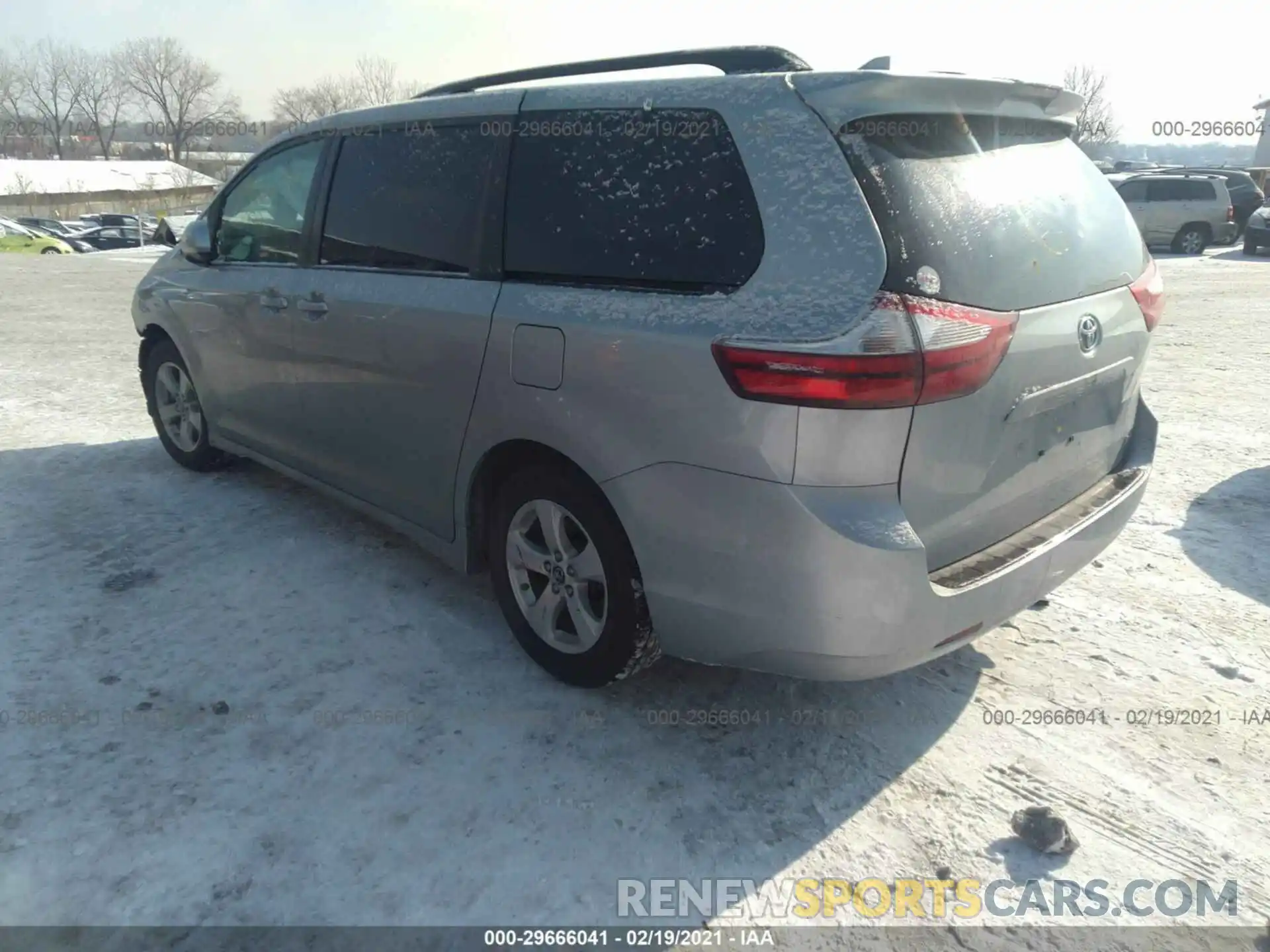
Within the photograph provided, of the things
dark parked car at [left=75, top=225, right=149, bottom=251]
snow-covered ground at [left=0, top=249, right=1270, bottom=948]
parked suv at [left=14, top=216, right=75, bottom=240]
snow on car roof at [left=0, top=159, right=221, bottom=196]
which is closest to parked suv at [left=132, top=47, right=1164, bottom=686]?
snow-covered ground at [left=0, top=249, right=1270, bottom=948]

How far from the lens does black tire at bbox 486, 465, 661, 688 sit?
8.89 ft

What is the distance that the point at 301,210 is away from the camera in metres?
3.94

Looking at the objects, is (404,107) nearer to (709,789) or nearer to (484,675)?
(484,675)

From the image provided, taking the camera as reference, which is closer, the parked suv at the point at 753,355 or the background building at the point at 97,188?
the parked suv at the point at 753,355

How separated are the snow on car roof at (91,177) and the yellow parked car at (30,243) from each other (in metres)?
30.0

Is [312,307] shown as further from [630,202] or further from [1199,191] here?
[1199,191]

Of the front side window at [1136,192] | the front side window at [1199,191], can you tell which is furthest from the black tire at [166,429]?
the front side window at [1199,191]

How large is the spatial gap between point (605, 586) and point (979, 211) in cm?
148

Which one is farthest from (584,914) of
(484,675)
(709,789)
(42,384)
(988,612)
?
(42,384)

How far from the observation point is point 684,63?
2832mm

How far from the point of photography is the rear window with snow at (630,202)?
2.43 m

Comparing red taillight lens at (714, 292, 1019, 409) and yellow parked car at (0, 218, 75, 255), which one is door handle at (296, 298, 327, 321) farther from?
yellow parked car at (0, 218, 75, 255)

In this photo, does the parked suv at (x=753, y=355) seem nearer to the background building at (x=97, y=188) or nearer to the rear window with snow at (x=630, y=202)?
the rear window with snow at (x=630, y=202)

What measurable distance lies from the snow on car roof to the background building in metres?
0.04
